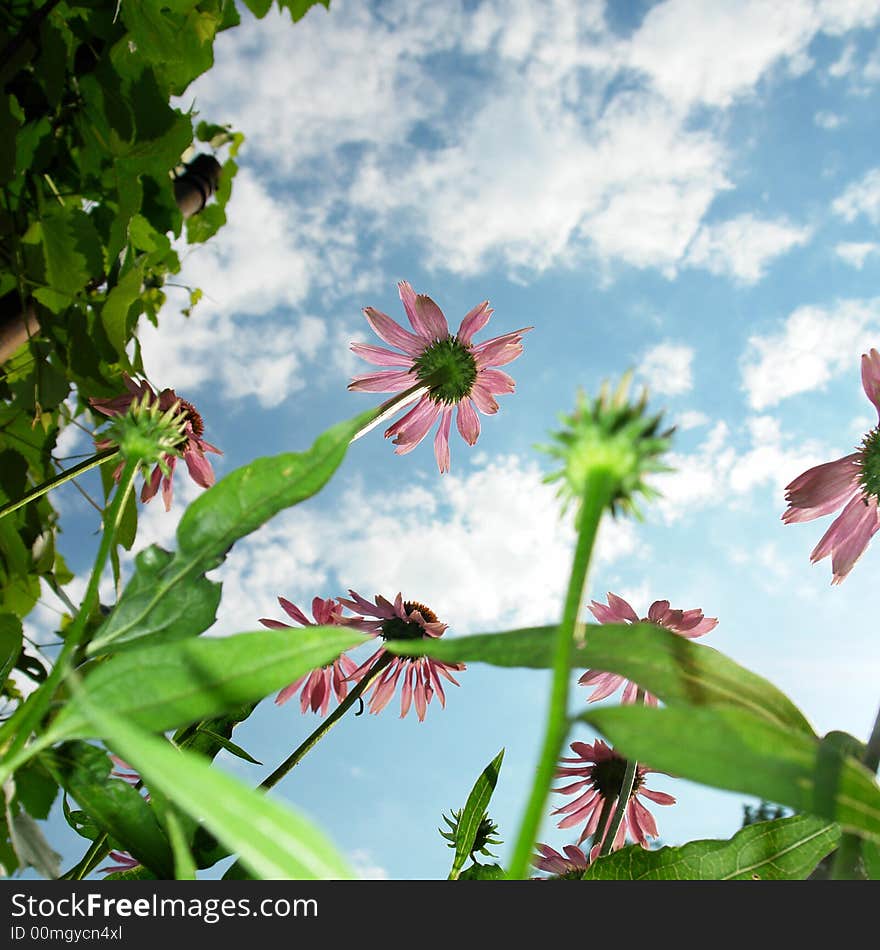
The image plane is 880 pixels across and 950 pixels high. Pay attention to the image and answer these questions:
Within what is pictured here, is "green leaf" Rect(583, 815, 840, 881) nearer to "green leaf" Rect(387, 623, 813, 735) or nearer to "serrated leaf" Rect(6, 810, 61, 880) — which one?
"green leaf" Rect(387, 623, 813, 735)

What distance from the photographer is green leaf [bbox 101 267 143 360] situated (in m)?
0.71

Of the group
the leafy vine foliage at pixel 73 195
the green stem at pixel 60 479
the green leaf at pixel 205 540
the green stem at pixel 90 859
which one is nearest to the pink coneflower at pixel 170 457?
the leafy vine foliage at pixel 73 195

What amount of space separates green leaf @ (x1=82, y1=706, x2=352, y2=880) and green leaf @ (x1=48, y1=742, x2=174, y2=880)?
0.44ft

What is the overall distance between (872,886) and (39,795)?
0.54 m

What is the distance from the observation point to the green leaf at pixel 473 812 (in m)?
0.39

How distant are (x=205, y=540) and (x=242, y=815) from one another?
0.11 m

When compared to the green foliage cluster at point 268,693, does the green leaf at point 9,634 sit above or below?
above

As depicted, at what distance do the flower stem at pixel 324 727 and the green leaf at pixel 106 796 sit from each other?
18 centimetres

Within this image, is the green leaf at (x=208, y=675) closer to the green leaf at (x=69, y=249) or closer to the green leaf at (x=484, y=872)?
the green leaf at (x=484, y=872)

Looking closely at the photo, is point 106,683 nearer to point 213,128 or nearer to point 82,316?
point 82,316

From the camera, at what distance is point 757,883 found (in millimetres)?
205

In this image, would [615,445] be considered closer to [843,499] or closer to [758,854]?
[758,854]

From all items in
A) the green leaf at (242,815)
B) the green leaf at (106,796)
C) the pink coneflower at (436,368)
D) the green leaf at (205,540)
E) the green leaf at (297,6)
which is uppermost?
the green leaf at (297,6)

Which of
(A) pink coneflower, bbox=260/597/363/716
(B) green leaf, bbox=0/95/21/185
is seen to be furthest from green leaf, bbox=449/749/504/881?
(B) green leaf, bbox=0/95/21/185
